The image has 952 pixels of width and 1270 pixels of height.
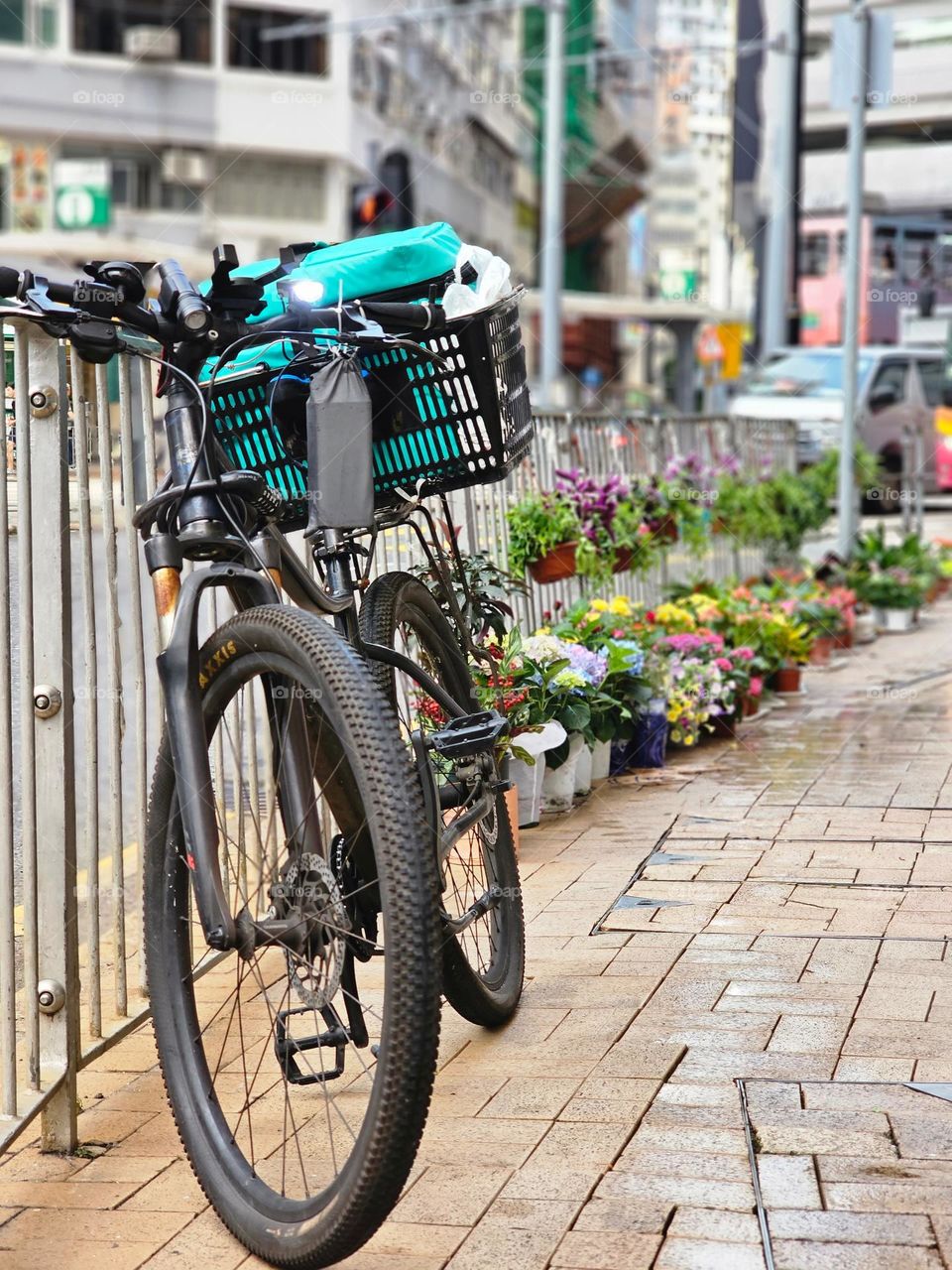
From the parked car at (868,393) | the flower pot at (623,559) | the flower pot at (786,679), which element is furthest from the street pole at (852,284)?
the parked car at (868,393)

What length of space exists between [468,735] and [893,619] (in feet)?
29.0

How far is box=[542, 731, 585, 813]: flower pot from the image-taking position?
584 centimetres

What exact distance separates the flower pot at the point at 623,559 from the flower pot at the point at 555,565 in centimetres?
111

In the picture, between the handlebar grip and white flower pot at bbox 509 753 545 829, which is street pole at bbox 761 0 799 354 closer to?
white flower pot at bbox 509 753 545 829

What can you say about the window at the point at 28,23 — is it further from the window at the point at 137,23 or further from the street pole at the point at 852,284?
the street pole at the point at 852,284

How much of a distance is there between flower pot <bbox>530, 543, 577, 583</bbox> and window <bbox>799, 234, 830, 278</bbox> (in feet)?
112

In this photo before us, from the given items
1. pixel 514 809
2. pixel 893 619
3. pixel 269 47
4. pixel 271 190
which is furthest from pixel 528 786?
pixel 269 47

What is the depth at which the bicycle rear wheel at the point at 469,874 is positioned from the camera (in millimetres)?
3480

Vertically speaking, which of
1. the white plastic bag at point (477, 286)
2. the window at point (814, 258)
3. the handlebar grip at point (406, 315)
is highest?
the window at point (814, 258)

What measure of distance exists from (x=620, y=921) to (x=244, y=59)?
34661 millimetres

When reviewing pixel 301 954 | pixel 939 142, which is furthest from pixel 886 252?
pixel 939 142

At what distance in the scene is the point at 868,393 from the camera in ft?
72.7

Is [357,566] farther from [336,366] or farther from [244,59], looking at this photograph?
[244,59]

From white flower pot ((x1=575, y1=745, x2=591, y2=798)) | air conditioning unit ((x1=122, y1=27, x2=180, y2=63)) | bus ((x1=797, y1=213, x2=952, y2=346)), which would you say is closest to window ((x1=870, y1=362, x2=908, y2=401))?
bus ((x1=797, y1=213, x2=952, y2=346))
